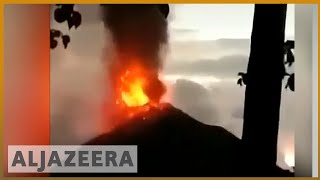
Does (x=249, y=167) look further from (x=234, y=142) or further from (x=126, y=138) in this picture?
(x=126, y=138)

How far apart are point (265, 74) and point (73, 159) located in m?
0.88

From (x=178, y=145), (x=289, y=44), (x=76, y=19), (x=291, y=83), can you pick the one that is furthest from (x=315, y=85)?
(x=76, y=19)

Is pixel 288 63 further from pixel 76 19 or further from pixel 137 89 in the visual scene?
pixel 76 19

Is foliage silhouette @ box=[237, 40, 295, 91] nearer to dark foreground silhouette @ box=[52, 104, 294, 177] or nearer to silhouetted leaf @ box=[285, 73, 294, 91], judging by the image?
silhouetted leaf @ box=[285, 73, 294, 91]

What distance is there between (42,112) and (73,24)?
0.39 metres

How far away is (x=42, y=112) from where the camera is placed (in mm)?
2793

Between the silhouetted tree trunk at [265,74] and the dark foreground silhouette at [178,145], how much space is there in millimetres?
94

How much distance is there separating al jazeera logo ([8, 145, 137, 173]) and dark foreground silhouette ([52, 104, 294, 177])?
1.0 inches

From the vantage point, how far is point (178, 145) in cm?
280

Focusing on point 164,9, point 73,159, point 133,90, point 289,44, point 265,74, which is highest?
point 164,9

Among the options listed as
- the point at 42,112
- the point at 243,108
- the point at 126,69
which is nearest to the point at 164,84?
the point at 126,69

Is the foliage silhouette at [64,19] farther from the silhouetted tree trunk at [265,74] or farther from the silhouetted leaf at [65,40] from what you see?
the silhouetted tree trunk at [265,74]

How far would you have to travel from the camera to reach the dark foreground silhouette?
2795mm

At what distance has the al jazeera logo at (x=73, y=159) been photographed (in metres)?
2.79
